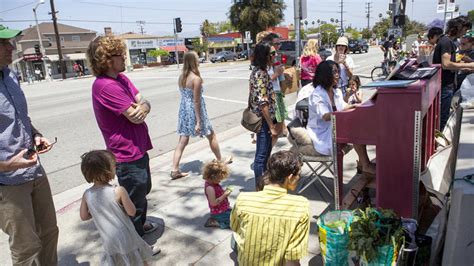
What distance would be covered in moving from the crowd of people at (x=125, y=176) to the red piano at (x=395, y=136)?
2.59 feet

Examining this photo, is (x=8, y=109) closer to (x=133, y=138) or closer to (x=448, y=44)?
(x=133, y=138)

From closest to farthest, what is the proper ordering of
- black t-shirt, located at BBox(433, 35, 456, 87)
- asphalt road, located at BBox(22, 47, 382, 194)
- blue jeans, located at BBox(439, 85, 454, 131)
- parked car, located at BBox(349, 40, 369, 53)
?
1. black t-shirt, located at BBox(433, 35, 456, 87)
2. blue jeans, located at BBox(439, 85, 454, 131)
3. asphalt road, located at BBox(22, 47, 382, 194)
4. parked car, located at BBox(349, 40, 369, 53)

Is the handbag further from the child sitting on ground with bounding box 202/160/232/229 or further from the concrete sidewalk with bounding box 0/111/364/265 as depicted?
the concrete sidewalk with bounding box 0/111/364/265

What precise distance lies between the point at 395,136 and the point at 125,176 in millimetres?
2143

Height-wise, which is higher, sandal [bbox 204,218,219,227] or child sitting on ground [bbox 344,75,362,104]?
child sitting on ground [bbox 344,75,362,104]

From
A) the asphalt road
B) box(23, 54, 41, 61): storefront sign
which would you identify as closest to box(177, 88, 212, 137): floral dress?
the asphalt road

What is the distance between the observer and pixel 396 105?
9.02 feet

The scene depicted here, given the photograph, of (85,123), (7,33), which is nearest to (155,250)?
(7,33)

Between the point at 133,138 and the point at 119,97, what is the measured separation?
1.21ft

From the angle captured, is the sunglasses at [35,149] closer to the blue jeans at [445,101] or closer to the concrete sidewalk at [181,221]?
the concrete sidewalk at [181,221]

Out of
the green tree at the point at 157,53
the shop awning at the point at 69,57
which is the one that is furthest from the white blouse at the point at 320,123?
the shop awning at the point at 69,57

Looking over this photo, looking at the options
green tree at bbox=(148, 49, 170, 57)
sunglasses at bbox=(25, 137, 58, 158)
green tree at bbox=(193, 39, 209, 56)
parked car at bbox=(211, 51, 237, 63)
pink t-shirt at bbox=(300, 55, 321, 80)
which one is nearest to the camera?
sunglasses at bbox=(25, 137, 58, 158)

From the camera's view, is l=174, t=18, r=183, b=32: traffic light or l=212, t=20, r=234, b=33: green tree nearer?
l=174, t=18, r=183, b=32: traffic light

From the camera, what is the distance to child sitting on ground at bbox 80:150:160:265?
8.40 ft
